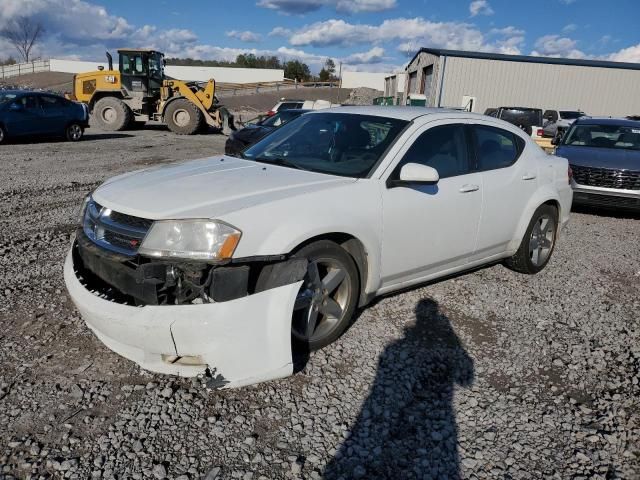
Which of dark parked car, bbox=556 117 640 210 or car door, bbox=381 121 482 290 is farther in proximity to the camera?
dark parked car, bbox=556 117 640 210

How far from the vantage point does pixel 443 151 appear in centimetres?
418

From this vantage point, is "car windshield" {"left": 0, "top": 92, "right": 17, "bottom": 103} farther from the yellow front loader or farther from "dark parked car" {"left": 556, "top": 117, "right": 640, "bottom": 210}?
"dark parked car" {"left": 556, "top": 117, "right": 640, "bottom": 210}

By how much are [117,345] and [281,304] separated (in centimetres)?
103

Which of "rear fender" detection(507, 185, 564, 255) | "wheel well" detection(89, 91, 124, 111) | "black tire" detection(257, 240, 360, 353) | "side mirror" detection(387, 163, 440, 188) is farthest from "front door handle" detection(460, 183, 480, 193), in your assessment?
"wheel well" detection(89, 91, 124, 111)

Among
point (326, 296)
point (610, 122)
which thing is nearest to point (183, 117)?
point (610, 122)

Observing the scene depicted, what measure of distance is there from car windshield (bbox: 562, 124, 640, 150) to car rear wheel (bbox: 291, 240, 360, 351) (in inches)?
295

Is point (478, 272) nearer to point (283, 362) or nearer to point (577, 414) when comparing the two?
point (577, 414)

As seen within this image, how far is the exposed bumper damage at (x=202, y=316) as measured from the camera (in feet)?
9.02

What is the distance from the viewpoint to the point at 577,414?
2994 millimetres

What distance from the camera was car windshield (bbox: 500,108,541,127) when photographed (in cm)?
2130

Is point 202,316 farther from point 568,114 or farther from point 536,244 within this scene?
point 568,114

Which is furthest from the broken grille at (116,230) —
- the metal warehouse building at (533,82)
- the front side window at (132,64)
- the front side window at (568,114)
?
the metal warehouse building at (533,82)

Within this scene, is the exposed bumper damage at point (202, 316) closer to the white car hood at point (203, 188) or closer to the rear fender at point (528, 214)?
the white car hood at point (203, 188)

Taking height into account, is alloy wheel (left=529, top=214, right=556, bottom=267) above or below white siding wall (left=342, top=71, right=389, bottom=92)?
below
